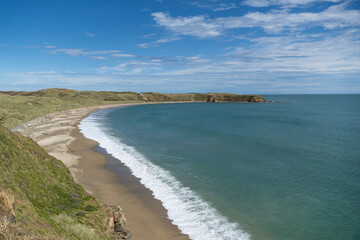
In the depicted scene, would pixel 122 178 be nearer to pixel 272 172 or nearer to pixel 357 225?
pixel 272 172

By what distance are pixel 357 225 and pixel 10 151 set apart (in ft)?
65.8

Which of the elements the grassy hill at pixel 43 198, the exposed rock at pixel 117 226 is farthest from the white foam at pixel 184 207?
the grassy hill at pixel 43 198

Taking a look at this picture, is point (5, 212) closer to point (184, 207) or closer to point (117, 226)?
point (117, 226)

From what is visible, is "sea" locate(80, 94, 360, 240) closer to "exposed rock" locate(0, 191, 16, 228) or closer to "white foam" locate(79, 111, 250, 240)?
"white foam" locate(79, 111, 250, 240)

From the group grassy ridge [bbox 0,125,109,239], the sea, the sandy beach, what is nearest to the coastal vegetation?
grassy ridge [bbox 0,125,109,239]

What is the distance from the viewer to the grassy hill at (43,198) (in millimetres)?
8405

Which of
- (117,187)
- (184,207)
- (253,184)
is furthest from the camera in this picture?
(253,184)

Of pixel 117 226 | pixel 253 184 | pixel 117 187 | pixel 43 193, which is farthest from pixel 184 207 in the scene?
pixel 43 193

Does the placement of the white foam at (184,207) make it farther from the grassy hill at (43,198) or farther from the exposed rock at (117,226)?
the grassy hill at (43,198)

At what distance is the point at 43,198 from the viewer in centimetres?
1141

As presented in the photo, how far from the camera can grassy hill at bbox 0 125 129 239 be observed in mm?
8405

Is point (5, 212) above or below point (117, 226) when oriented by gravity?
above

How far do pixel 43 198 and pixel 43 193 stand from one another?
396mm

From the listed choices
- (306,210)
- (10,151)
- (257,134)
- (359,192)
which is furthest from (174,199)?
(257,134)
